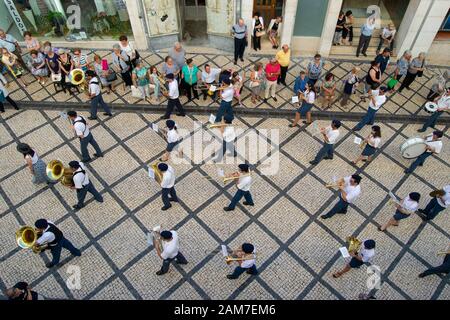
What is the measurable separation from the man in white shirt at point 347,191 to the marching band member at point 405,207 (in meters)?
0.95

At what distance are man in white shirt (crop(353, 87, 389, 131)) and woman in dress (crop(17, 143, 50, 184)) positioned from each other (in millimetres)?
8823

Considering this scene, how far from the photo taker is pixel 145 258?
8562 millimetres

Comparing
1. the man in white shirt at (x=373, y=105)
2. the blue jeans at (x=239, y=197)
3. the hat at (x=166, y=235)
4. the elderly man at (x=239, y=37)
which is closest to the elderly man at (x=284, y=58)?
the elderly man at (x=239, y=37)

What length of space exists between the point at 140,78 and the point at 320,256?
23.4 ft

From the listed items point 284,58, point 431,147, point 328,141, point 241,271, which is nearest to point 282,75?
point 284,58

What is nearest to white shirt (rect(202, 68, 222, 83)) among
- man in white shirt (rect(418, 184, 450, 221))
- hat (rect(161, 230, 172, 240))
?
hat (rect(161, 230, 172, 240))

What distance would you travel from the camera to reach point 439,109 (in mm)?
10594

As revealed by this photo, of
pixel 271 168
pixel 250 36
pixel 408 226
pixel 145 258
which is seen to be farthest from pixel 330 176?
pixel 250 36

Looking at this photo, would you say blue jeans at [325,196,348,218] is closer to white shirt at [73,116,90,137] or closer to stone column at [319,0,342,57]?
white shirt at [73,116,90,137]

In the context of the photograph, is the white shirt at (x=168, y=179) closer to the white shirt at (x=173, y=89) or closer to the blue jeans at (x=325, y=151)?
the white shirt at (x=173, y=89)

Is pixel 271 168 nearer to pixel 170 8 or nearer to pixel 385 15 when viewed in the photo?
pixel 170 8

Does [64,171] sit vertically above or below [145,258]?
above

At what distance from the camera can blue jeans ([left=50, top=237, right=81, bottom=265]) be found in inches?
307

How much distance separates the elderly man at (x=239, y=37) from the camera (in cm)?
1243
